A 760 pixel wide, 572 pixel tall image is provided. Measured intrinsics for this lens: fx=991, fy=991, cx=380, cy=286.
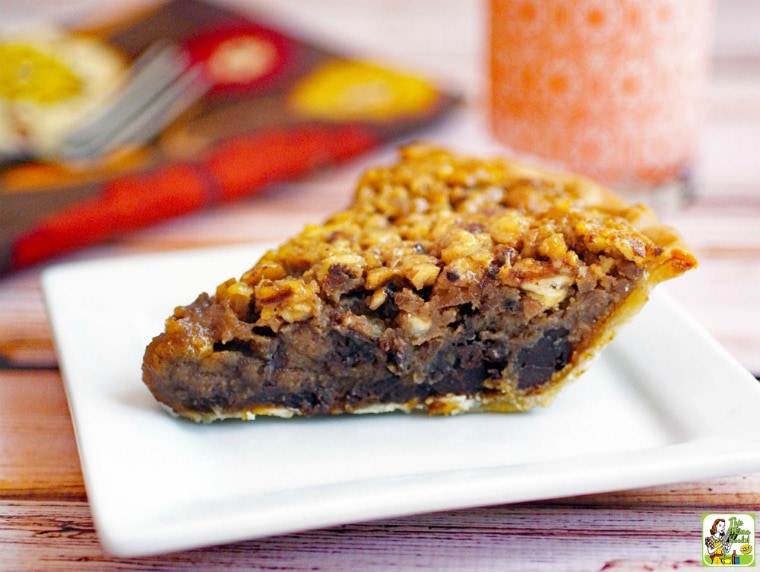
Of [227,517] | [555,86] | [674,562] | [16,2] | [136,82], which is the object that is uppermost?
[16,2]

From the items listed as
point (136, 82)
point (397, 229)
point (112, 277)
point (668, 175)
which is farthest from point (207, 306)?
point (136, 82)

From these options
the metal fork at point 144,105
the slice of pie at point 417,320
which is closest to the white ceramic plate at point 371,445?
the slice of pie at point 417,320

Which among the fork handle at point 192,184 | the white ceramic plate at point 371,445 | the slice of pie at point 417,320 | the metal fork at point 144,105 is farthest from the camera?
the metal fork at point 144,105

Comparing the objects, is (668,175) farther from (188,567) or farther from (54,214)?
(188,567)

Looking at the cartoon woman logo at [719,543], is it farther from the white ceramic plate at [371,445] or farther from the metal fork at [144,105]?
the metal fork at [144,105]

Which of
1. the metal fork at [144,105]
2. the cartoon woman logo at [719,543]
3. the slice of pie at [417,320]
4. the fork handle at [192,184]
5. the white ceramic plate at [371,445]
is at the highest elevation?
the metal fork at [144,105]

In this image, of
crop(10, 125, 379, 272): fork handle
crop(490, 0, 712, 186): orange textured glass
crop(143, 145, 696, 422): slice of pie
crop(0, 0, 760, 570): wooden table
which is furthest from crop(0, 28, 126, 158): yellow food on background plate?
crop(143, 145, 696, 422): slice of pie
